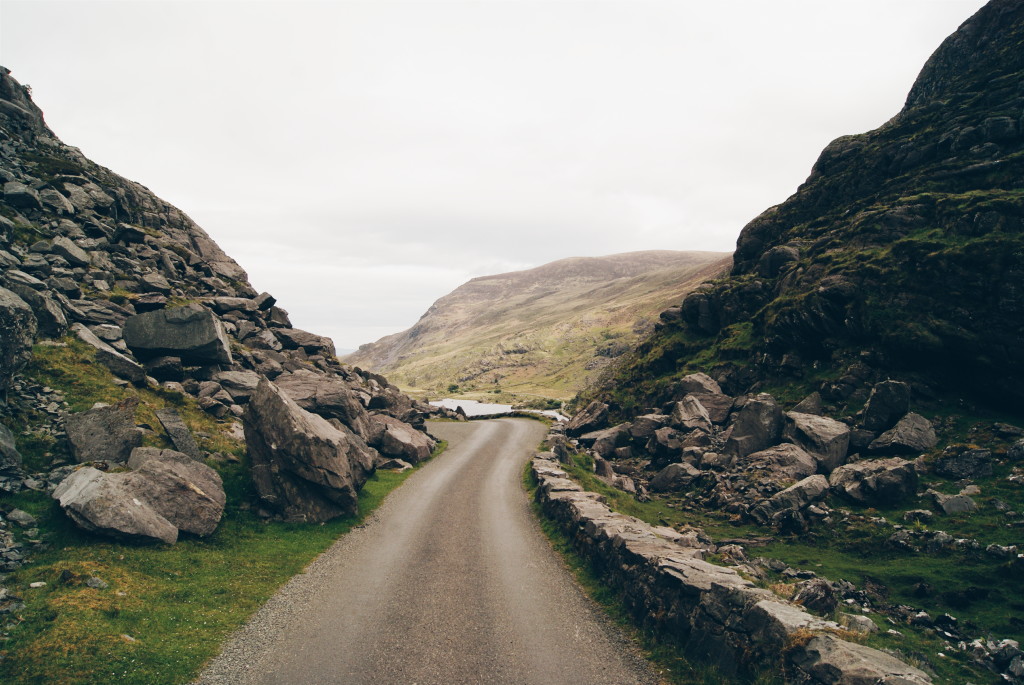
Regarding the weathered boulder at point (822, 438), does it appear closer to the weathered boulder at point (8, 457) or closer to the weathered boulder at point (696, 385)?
the weathered boulder at point (696, 385)

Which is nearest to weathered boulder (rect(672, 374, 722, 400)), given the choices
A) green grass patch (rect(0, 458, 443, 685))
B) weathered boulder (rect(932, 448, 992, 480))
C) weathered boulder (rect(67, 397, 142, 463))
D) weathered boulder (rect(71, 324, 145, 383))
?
→ weathered boulder (rect(932, 448, 992, 480))

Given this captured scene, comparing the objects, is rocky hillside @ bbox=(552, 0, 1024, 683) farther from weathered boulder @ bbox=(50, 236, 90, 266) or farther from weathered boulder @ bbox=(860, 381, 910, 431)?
weathered boulder @ bbox=(50, 236, 90, 266)

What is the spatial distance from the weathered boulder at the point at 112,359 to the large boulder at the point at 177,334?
2.23 metres

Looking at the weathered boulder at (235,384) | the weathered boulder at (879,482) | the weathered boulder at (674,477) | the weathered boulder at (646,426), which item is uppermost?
the weathered boulder at (235,384)

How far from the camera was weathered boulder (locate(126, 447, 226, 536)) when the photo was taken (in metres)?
18.2

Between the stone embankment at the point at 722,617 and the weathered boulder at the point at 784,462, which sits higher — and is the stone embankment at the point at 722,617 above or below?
above

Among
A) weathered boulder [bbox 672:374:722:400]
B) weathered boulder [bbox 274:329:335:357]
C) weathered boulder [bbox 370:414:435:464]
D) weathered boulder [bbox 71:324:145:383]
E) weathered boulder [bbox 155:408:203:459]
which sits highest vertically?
weathered boulder [bbox 274:329:335:357]

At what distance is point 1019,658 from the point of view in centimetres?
1249

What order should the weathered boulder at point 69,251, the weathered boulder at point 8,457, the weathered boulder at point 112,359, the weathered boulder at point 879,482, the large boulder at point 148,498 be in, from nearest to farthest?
the large boulder at point 148,498, the weathered boulder at point 8,457, the weathered boulder at point 879,482, the weathered boulder at point 112,359, the weathered boulder at point 69,251

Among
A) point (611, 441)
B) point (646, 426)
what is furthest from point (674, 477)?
point (611, 441)

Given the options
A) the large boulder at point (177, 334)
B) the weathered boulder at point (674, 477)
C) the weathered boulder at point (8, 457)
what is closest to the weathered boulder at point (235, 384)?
the large boulder at point (177, 334)

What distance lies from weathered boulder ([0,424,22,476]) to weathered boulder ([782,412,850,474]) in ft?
129

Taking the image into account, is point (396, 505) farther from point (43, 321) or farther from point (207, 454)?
point (43, 321)

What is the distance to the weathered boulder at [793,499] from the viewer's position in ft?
83.1
